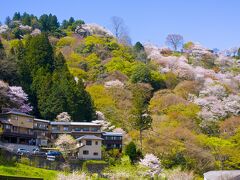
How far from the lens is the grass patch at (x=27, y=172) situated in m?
30.7

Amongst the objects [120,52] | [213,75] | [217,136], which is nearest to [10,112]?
[217,136]

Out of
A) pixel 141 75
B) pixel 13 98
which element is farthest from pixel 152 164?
pixel 141 75

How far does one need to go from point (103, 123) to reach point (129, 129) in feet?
10.6

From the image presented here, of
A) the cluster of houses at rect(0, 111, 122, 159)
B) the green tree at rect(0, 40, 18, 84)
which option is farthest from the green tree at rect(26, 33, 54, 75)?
the cluster of houses at rect(0, 111, 122, 159)

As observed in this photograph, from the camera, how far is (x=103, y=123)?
50594 millimetres

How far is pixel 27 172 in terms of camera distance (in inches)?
1247

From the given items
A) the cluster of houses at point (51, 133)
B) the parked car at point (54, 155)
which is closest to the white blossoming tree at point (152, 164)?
the cluster of houses at point (51, 133)

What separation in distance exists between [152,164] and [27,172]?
11.9m

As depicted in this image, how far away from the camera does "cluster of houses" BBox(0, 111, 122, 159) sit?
1641 inches

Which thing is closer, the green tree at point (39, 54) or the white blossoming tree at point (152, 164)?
the white blossoming tree at point (152, 164)

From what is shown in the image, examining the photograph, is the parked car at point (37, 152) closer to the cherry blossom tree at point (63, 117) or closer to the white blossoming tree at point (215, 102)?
the cherry blossom tree at point (63, 117)

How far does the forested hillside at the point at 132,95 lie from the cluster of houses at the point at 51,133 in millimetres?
2389

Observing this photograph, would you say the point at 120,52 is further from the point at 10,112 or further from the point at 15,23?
the point at 10,112

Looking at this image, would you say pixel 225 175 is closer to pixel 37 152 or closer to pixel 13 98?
pixel 37 152
